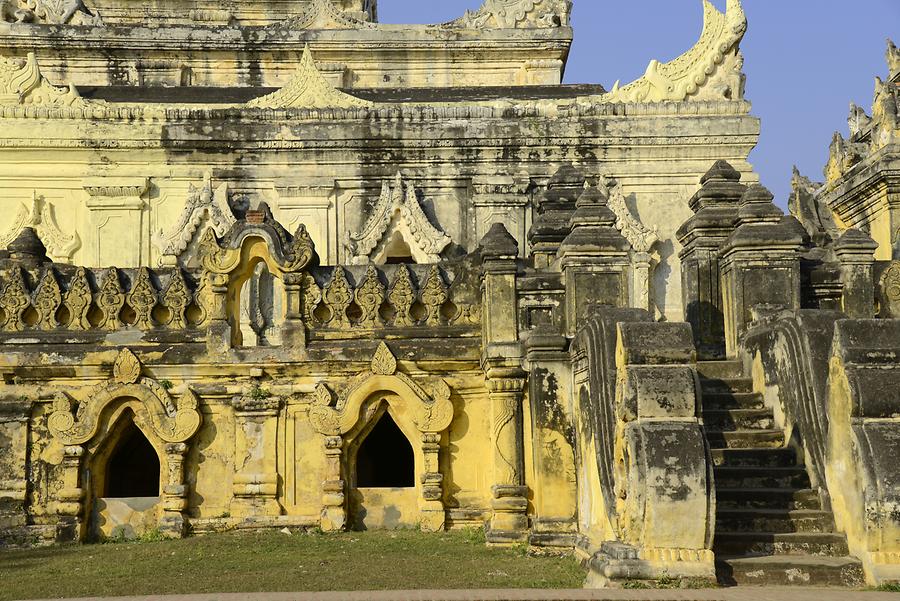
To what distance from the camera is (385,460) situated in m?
17.8

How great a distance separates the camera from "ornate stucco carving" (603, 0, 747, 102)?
23406mm

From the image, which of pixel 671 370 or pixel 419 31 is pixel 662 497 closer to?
pixel 671 370

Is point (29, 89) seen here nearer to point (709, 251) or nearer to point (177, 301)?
point (177, 301)

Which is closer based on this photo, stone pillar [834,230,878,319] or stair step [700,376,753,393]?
stair step [700,376,753,393]

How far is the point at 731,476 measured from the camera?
11344 millimetres

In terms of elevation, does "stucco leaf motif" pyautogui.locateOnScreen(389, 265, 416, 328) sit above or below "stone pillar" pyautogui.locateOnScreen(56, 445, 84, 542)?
above

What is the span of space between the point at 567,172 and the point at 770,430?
7143 mm

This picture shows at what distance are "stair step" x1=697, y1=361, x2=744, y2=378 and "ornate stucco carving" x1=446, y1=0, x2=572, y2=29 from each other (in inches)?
688

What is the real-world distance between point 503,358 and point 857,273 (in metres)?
4.43

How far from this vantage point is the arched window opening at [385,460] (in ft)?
57.3

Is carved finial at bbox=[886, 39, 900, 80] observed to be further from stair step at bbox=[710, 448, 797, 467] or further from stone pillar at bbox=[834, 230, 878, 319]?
stair step at bbox=[710, 448, 797, 467]

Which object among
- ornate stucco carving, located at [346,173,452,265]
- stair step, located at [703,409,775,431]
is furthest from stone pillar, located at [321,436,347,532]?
ornate stucco carving, located at [346,173,452,265]

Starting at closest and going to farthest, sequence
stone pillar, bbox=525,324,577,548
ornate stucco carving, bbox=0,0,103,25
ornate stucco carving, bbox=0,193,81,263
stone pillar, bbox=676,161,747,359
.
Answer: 1. stone pillar, bbox=525,324,577,548
2. stone pillar, bbox=676,161,747,359
3. ornate stucco carving, bbox=0,193,81,263
4. ornate stucco carving, bbox=0,0,103,25

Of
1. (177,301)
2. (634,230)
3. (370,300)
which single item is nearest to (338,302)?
(370,300)
